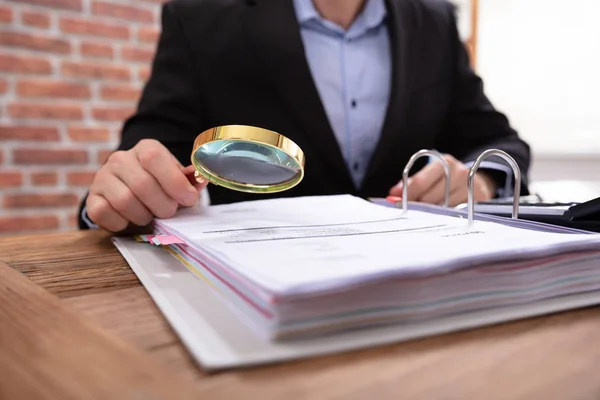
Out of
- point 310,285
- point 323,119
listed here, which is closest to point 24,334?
point 310,285

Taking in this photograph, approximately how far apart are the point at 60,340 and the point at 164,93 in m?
0.82

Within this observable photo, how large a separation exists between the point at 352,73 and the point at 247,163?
2.39ft

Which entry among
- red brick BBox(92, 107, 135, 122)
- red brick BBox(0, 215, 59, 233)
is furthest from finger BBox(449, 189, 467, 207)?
red brick BBox(0, 215, 59, 233)

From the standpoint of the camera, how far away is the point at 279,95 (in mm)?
1059

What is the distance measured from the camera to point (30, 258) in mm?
541

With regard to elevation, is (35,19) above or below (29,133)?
above

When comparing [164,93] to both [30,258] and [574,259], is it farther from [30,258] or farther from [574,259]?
[574,259]

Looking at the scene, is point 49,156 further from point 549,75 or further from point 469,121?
point 549,75

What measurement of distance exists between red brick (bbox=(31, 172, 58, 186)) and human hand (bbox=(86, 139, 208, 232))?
1130 millimetres

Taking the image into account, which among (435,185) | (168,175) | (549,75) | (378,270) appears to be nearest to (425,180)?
(435,185)

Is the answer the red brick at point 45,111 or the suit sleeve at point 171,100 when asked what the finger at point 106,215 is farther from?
the red brick at point 45,111

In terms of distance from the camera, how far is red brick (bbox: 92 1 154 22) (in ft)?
5.45

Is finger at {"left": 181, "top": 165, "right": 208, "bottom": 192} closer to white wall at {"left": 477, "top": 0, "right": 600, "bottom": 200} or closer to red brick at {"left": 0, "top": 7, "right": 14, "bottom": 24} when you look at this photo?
red brick at {"left": 0, "top": 7, "right": 14, "bottom": 24}

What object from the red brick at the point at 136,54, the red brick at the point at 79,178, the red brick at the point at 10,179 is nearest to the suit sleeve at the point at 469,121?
the red brick at the point at 136,54
